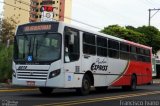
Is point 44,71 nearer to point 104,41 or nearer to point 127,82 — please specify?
point 104,41

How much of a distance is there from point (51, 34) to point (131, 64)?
865 centimetres

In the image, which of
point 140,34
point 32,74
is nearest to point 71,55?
point 32,74

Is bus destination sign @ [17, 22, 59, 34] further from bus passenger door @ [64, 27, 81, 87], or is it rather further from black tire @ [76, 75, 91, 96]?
black tire @ [76, 75, 91, 96]

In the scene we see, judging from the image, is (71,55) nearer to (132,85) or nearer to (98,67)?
(98,67)

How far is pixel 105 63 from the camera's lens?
23984 millimetres

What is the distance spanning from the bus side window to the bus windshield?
0.39 metres

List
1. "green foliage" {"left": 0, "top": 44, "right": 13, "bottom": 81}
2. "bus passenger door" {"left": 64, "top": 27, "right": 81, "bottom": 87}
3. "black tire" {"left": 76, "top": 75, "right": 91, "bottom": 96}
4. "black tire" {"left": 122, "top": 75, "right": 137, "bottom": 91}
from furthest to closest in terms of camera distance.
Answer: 1. "green foliage" {"left": 0, "top": 44, "right": 13, "bottom": 81}
2. "black tire" {"left": 122, "top": 75, "right": 137, "bottom": 91}
3. "black tire" {"left": 76, "top": 75, "right": 91, "bottom": 96}
4. "bus passenger door" {"left": 64, "top": 27, "right": 81, "bottom": 87}

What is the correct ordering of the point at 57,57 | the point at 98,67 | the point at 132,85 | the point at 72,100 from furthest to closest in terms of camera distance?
A: 1. the point at 132,85
2. the point at 98,67
3. the point at 57,57
4. the point at 72,100

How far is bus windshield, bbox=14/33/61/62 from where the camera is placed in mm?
19938

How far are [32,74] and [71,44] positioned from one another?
2.06 meters

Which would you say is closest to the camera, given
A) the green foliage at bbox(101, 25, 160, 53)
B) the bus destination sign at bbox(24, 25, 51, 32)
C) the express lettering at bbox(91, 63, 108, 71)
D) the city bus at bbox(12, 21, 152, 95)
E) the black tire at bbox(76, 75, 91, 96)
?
the city bus at bbox(12, 21, 152, 95)

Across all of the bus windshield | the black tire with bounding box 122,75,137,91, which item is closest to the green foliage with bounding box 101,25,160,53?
the black tire with bounding box 122,75,137,91

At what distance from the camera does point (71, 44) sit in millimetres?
20516

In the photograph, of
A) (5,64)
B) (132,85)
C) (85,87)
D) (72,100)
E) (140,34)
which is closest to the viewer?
(72,100)
